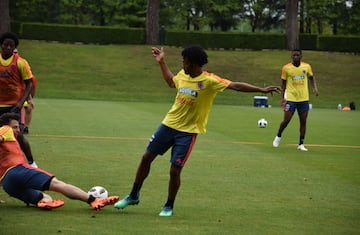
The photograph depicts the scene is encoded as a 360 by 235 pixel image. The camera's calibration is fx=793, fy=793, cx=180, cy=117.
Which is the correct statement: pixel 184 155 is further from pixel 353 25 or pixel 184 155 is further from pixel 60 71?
pixel 353 25

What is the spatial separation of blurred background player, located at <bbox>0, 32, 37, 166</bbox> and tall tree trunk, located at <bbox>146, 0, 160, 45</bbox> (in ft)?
148

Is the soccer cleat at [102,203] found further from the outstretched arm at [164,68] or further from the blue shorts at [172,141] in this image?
the outstretched arm at [164,68]

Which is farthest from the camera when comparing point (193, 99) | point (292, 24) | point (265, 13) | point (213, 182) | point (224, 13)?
point (265, 13)

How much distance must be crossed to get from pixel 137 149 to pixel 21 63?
17.0 feet

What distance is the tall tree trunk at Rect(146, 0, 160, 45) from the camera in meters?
57.2

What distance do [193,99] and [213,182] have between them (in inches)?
118

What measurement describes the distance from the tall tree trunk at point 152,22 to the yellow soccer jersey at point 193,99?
1882 inches

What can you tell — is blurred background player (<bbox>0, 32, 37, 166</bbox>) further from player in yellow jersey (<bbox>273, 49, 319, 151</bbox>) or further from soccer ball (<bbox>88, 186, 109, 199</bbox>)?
player in yellow jersey (<bbox>273, 49, 319, 151</bbox>)

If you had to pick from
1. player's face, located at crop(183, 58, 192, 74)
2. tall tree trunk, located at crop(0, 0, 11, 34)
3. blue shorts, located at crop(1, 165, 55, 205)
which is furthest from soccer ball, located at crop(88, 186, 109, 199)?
tall tree trunk, located at crop(0, 0, 11, 34)

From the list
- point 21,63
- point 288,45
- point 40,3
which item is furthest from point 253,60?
point 21,63

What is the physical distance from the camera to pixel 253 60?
54.7m

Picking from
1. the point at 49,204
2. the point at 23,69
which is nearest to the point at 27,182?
the point at 49,204

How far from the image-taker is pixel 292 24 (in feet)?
195

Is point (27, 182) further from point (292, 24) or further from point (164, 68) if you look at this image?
point (292, 24)
